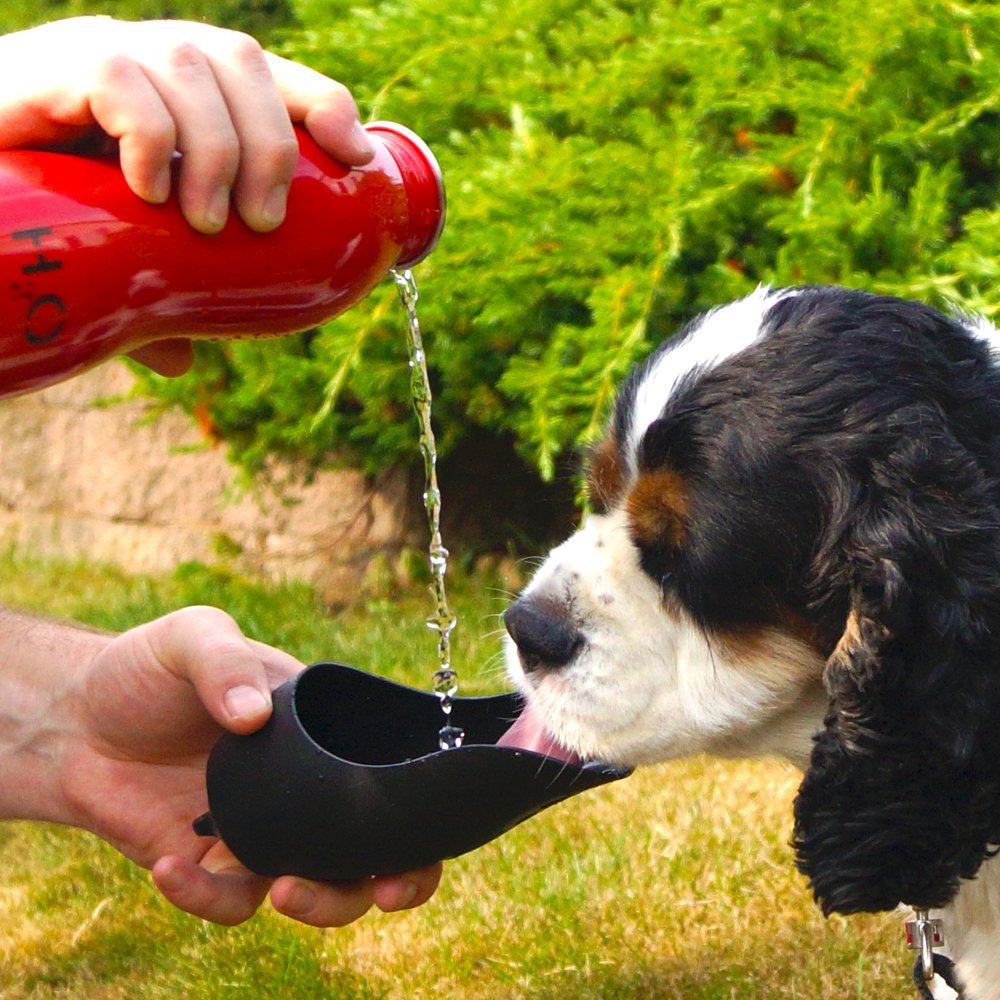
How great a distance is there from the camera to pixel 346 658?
4.75 metres

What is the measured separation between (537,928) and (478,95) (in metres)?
2.98

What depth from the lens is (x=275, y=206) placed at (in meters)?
1.88

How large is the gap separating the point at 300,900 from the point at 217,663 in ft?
1.27

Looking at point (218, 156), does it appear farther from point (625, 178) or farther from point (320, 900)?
point (625, 178)

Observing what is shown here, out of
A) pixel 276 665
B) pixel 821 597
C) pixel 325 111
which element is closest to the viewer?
pixel 325 111

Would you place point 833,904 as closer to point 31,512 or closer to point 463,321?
point 463,321

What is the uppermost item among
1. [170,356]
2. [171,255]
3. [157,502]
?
[171,255]

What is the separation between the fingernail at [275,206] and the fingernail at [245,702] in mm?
727

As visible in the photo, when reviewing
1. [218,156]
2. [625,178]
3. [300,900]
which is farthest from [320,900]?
[625,178]

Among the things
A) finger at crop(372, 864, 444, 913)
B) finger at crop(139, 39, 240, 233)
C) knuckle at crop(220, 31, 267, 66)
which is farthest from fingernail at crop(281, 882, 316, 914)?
knuckle at crop(220, 31, 267, 66)

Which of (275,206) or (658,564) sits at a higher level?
(275,206)

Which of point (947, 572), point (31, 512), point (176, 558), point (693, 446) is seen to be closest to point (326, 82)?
point (693, 446)

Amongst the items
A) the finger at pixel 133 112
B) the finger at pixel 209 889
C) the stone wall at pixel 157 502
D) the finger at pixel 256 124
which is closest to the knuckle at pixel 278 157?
the finger at pixel 256 124

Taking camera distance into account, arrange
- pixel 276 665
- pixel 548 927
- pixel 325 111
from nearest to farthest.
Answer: pixel 325 111, pixel 276 665, pixel 548 927
